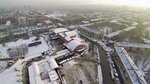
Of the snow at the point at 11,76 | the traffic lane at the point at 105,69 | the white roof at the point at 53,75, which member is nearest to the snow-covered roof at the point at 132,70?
the traffic lane at the point at 105,69

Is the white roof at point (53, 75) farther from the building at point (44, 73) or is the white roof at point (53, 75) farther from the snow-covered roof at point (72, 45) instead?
the snow-covered roof at point (72, 45)

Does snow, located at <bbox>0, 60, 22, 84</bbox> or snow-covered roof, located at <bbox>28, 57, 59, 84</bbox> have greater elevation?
snow-covered roof, located at <bbox>28, 57, 59, 84</bbox>

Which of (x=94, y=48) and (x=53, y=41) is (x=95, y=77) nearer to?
(x=94, y=48)

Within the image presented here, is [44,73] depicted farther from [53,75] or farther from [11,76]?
[11,76]

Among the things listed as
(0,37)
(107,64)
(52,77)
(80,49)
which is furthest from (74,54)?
(0,37)

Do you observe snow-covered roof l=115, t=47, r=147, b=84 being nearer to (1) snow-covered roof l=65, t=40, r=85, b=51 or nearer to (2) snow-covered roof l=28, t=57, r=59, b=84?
(1) snow-covered roof l=65, t=40, r=85, b=51

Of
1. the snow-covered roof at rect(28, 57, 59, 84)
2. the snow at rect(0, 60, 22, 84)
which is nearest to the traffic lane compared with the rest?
the snow-covered roof at rect(28, 57, 59, 84)

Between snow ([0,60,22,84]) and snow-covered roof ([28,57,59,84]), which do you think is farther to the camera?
snow ([0,60,22,84])

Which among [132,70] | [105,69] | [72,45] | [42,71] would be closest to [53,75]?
[42,71]
